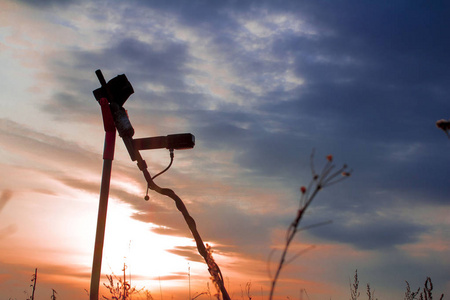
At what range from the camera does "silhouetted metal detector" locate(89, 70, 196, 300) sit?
18.3 feet

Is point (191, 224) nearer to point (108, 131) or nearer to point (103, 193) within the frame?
point (103, 193)

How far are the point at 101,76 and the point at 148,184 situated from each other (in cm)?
163

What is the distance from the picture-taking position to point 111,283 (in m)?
5.91

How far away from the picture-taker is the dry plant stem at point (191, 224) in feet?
13.9

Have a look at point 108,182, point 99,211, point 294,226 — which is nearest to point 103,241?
point 99,211

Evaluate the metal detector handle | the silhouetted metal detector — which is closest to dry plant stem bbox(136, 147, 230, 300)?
the silhouetted metal detector

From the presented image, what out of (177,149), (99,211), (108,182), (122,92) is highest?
(122,92)

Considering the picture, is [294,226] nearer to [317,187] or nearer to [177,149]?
[317,187]

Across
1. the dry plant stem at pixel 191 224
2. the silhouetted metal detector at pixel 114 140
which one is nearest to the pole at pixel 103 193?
the silhouetted metal detector at pixel 114 140

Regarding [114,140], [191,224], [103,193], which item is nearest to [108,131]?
[114,140]

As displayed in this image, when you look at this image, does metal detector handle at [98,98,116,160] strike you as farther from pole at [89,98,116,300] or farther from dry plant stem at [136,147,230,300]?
dry plant stem at [136,147,230,300]

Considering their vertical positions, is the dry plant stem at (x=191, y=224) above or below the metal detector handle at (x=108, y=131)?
below

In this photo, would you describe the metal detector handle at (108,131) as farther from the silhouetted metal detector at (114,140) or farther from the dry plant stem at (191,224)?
the dry plant stem at (191,224)

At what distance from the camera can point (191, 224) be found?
4.83m
